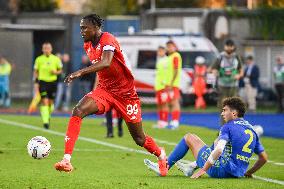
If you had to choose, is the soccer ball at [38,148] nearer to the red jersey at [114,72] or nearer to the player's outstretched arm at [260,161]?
the red jersey at [114,72]

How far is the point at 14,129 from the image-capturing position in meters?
26.9

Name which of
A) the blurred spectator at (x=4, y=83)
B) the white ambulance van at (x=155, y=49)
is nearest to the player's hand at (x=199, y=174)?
the white ambulance van at (x=155, y=49)

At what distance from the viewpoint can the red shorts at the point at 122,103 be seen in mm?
14898

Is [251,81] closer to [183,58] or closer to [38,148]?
[183,58]

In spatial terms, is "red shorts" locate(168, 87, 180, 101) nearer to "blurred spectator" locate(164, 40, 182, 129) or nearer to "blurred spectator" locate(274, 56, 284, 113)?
"blurred spectator" locate(164, 40, 182, 129)

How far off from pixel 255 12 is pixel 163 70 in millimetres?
20035

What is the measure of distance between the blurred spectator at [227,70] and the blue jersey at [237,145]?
33.2 ft

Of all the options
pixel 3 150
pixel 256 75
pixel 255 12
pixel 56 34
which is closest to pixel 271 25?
pixel 255 12

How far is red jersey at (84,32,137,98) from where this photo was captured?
14.8 metres

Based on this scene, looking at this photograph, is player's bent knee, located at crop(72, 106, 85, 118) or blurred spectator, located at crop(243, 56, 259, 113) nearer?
player's bent knee, located at crop(72, 106, 85, 118)

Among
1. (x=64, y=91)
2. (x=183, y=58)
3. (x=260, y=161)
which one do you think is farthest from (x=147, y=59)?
(x=260, y=161)

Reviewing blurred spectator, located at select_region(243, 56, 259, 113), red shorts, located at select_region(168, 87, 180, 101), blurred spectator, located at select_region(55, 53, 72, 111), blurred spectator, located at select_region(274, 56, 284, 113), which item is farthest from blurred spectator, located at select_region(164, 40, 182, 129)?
blurred spectator, located at select_region(243, 56, 259, 113)

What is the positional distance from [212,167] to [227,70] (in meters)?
10.2

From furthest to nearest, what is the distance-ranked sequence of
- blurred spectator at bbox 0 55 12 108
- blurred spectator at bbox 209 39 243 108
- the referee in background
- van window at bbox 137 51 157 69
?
1. blurred spectator at bbox 0 55 12 108
2. van window at bbox 137 51 157 69
3. the referee in background
4. blurred spectator at bbox 209 39 243 108
